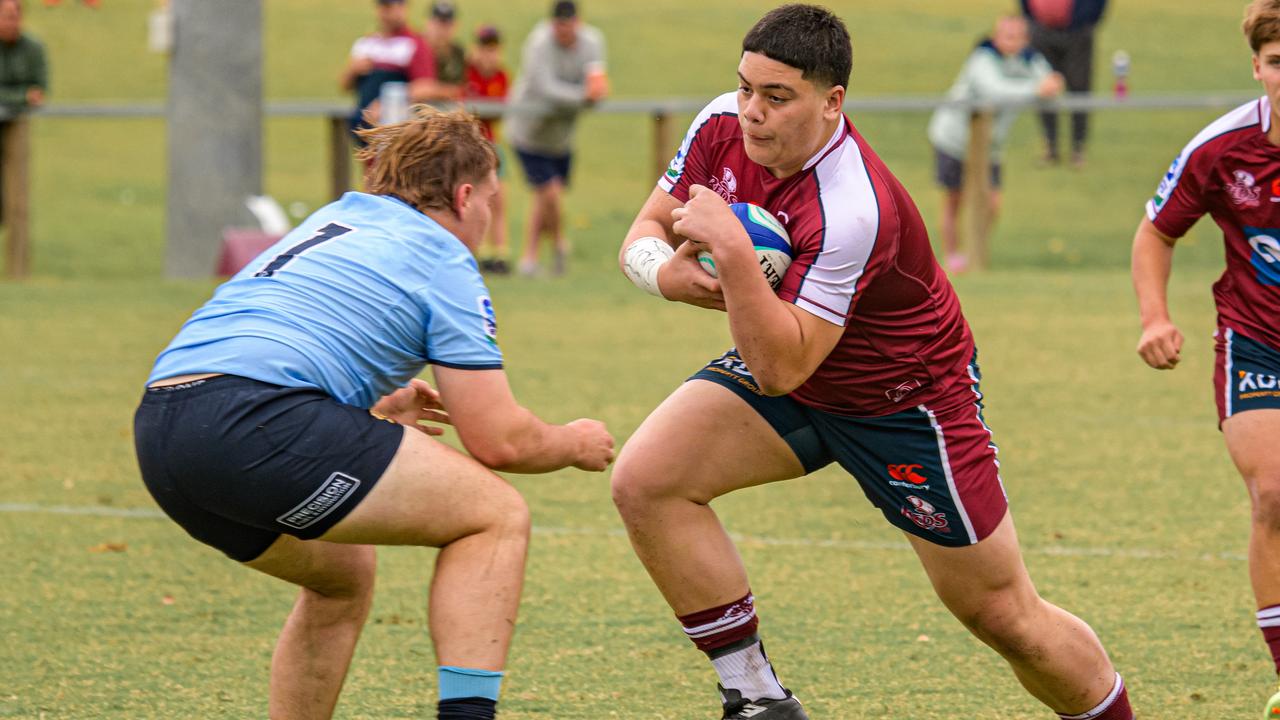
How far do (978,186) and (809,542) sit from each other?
8.77 metres

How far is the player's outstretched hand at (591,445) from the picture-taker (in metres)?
3.90

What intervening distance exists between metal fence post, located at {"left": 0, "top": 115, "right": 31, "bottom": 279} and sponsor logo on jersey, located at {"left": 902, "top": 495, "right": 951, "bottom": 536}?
11.7 m

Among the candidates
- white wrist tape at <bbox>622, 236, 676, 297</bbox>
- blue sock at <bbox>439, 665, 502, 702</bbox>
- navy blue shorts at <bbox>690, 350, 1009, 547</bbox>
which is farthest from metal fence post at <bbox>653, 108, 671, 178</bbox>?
blue sock at <bbox>439, 665, 502, 702</bbox>

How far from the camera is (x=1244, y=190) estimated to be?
15.6 feet

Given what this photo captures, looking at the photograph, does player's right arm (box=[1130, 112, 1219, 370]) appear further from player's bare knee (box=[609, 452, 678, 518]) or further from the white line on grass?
the white line on grass

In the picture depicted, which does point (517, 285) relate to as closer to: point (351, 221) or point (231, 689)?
point (231, 689)

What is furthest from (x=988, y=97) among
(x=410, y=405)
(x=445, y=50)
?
(x=410, y=405)

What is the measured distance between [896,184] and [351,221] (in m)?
1.37

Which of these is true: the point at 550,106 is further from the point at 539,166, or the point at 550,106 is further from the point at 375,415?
the point at 375,415

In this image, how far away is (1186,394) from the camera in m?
9.79

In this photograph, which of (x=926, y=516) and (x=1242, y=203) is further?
(x=1242, y=203)

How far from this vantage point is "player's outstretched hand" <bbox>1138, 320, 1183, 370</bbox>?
4.82m

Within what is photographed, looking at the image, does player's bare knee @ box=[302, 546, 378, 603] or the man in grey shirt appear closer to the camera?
player's bare knee @ box=[302, 546, 378, 603]

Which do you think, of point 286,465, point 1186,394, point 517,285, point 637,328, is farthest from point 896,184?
point 517,285
